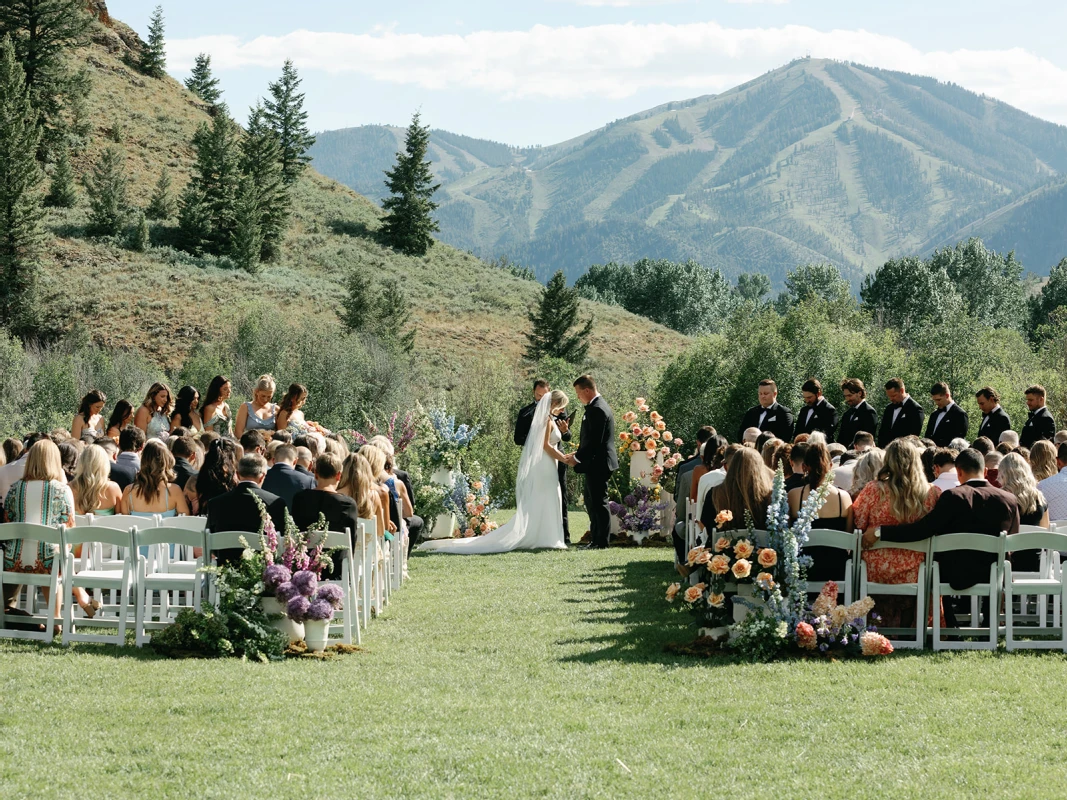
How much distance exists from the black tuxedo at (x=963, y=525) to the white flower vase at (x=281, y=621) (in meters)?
4.14

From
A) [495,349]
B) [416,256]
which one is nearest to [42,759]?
[495,349]

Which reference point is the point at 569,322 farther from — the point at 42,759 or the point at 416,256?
the point at 42,759

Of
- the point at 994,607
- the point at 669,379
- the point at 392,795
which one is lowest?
the point at 392,795

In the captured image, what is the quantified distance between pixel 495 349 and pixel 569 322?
5545mm

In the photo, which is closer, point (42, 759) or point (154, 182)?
point (42, 759)

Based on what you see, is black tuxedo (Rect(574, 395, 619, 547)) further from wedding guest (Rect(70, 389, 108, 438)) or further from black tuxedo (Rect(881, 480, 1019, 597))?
black tuxedo (Rect(881, 480, 1019, 597))

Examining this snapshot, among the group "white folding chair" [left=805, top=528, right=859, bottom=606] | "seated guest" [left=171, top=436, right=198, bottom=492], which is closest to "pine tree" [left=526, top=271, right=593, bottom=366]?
"seated guest" [left=171, top=436, right=198, bottom=492]

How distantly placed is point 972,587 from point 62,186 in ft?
184

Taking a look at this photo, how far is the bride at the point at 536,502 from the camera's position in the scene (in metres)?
14.0

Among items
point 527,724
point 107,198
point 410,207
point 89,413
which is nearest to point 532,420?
point 89,413

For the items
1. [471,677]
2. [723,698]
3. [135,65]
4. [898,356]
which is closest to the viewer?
[723,698]

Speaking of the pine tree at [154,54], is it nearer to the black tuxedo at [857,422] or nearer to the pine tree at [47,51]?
the pine tree at [47,51]

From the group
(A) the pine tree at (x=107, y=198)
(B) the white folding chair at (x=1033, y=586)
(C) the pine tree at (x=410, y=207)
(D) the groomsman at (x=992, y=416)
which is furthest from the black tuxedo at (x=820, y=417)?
(C) the pine tree at (x=410, y=207)

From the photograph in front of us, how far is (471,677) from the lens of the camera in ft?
22.7
